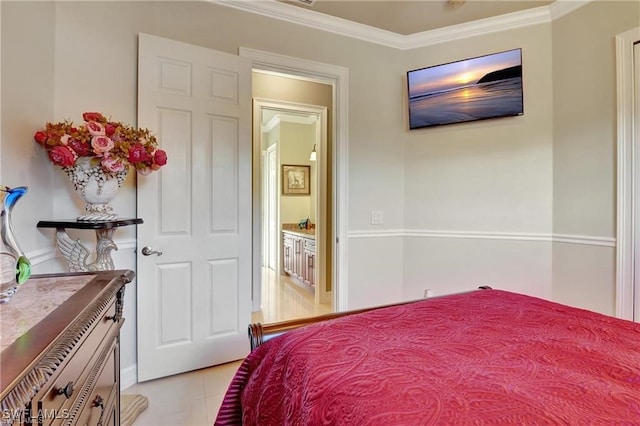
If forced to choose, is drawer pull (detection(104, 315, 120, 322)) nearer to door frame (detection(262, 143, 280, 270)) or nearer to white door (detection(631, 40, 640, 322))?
white door (detection(631, 40, 640, 322))

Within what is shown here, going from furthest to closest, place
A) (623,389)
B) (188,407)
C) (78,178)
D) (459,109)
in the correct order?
(459,109)
(188,407)
(78,178)
(623,389)

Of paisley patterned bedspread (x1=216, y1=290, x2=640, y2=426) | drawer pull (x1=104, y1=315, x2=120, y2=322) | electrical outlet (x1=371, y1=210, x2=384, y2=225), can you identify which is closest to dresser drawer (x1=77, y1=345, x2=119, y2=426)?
drawer pull (x1=104, y1=315, x2=120, y2=322)

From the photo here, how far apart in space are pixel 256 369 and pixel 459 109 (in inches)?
102

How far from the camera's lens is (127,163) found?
1688mm

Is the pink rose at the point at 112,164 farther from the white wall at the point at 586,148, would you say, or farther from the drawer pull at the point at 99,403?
the white wall at the point at 586,148

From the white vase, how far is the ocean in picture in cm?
240

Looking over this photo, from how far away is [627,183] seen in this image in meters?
2.10

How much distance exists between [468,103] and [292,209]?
3.55 m

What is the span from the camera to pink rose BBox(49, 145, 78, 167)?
149 centimetres

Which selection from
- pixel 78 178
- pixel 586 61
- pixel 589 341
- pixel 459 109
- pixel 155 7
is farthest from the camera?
pixel 459 109

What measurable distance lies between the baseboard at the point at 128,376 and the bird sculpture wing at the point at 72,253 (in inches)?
31.9

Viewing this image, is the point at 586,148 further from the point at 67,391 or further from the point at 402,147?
the point at 67,391

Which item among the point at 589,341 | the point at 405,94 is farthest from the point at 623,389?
the point at 405,94

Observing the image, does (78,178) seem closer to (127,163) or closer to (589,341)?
(127,163)
